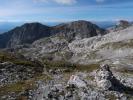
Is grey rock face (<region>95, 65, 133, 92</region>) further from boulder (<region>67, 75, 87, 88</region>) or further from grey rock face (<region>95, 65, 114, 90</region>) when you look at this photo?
boulder (<region>67, 75, 87, 88</region>)

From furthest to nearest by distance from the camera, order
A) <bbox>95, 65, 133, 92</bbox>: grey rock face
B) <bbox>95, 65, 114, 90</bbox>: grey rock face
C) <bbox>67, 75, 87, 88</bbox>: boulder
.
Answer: <bbox>67, 75, 87, 88</bbox>: boulder
<bbox>95, 65, 133, 92</bbox>: grey rock face
<bbox>95, 65, 114, 90</bbox>: grey rock face

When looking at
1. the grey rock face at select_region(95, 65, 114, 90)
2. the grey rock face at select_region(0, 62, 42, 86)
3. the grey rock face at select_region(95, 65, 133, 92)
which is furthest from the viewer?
the grey rock face at select_region(0, 62, 42, 86)

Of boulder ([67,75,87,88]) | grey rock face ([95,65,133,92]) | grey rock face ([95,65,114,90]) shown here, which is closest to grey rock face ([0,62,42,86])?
boulder ([67,75,87,88])

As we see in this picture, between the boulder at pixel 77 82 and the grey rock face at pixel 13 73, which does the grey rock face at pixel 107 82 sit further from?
the grey rock face at pixel 13 73

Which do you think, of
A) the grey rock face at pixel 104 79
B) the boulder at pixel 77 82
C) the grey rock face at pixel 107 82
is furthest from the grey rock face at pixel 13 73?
the grey rock face at pixel 107 82

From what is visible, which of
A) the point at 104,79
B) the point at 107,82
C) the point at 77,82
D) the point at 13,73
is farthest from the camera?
the point at 13,73

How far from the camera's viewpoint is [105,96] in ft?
150

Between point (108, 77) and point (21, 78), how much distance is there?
1702 centimetres

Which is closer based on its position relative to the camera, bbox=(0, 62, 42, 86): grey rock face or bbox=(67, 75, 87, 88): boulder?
bbox=(67, 75, 87, 88): boulder

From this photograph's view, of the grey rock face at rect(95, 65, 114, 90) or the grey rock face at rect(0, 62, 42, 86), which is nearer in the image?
the grey rock face at rect(95, 65, 114, 90)

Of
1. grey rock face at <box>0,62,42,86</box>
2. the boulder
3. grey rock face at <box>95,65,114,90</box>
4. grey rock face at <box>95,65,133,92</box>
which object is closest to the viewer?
grey rock face at <box>95,65,114,90</box>

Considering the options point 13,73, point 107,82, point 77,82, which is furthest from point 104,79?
point 13,73

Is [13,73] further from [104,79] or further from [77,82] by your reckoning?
[104,79]

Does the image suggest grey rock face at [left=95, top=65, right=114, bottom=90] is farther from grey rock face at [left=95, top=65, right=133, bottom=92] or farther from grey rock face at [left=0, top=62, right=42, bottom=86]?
grey rock face at [left=0, top=62, right=42, bottom=86]
